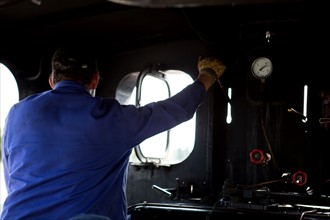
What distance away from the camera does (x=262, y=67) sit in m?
3.74

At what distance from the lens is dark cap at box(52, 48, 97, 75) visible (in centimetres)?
222

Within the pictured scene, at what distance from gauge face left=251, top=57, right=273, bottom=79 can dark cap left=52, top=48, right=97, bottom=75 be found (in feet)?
6.12

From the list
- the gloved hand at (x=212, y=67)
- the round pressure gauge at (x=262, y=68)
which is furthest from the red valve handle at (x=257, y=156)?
the gloved hand at (x=212, y=67)

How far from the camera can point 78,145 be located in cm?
205

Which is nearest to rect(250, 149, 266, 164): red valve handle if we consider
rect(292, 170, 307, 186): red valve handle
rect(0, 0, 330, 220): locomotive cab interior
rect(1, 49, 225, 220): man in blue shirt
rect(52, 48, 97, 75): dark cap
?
rect(0, 0, 330, 220): locomotive cab interior

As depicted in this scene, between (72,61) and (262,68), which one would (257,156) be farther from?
(72,61)

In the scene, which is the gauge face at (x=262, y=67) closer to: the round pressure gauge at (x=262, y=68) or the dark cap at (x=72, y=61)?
the round pressure gauge at (x=262, y=68)

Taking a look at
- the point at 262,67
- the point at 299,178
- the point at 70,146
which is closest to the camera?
the point at 70,146

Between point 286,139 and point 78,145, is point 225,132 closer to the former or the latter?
point 286,139

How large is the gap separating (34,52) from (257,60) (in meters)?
2.00

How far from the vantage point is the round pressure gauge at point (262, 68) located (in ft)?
12.2

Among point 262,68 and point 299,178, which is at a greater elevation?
point 262,68

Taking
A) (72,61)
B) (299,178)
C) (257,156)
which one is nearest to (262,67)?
(257,156)

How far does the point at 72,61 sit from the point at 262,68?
1968 mm
